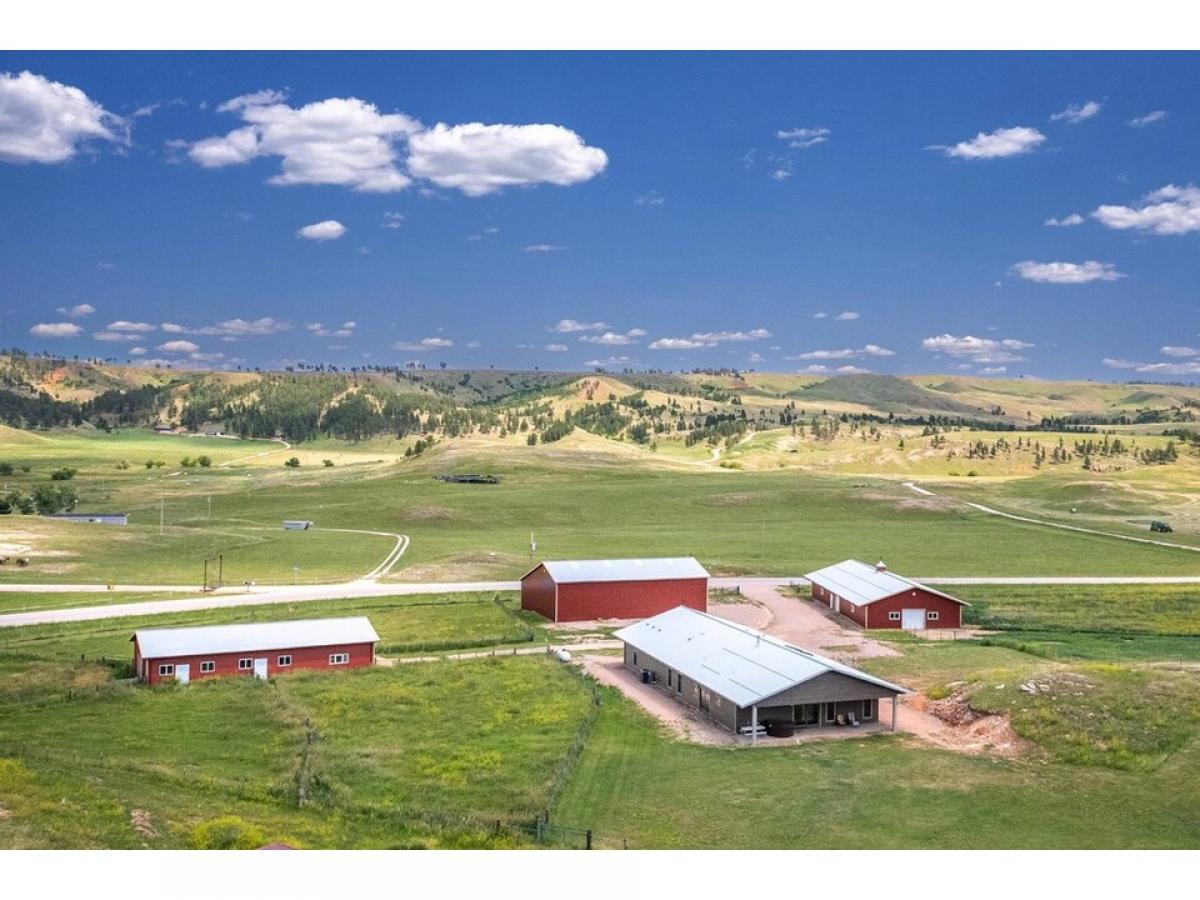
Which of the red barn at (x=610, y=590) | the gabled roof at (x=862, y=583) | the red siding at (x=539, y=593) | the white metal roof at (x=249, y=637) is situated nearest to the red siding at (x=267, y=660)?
the white metal roof at (x=249, y=637)

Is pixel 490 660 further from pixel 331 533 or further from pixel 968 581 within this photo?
pixel 331 533

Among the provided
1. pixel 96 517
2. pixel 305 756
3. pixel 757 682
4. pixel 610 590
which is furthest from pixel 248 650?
pixel 96 517

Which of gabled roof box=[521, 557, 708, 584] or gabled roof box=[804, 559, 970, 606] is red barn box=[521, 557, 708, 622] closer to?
gabled roof box=[521, 557, 708, 584]

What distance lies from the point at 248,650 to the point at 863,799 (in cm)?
3074

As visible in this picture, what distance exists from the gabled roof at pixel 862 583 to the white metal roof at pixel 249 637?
1203 inches

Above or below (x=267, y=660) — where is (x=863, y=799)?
above

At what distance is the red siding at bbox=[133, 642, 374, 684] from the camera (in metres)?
48.2

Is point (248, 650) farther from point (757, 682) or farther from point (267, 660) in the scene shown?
point (757, 682)

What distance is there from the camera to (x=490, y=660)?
169 ft

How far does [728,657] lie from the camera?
150 ft

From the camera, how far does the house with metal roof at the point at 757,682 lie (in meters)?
40.2

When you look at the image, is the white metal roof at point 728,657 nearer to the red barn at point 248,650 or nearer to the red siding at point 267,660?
the red siding at point 267,660

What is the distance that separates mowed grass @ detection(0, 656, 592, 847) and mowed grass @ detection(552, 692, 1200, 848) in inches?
92.7

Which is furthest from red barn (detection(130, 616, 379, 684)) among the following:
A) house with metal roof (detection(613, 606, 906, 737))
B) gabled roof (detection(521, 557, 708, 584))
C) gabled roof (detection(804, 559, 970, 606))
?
gabled roof (detection(804, 559, 970, 606))
